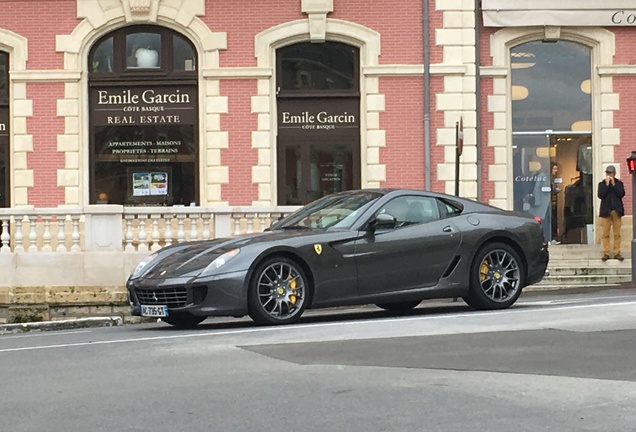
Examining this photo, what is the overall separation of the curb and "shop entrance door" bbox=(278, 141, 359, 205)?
8.90 metres

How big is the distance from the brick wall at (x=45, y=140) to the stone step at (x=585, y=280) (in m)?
8.79

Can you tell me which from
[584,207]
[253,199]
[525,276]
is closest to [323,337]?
[525,276]

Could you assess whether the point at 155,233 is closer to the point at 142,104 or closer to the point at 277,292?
the point at 142,104

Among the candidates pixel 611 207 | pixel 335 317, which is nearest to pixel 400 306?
pixel 335 317

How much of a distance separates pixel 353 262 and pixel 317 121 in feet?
35.8

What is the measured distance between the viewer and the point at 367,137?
23359 mm

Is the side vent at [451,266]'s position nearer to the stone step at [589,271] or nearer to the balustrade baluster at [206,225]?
the balustrade baluster at [206,225]

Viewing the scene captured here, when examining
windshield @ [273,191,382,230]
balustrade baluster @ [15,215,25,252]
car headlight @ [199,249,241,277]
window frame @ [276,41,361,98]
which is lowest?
car headlight @ [199,249,241,277]

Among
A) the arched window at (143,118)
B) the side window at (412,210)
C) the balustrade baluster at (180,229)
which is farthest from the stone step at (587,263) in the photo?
the side window at (412,210)

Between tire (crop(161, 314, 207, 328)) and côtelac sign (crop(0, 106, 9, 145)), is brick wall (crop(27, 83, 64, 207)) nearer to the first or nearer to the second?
côtelac sign (crop(0, 106, 9, 145))

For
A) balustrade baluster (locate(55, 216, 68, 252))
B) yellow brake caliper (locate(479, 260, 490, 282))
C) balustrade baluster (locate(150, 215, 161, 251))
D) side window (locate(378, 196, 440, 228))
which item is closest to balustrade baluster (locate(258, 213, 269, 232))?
balustrade baluster (locate(150, 215, 161, 251))

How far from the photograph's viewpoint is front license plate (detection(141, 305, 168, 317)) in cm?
1238

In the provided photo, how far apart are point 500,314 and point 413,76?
11239mm

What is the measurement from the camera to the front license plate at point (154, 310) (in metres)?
12.4
